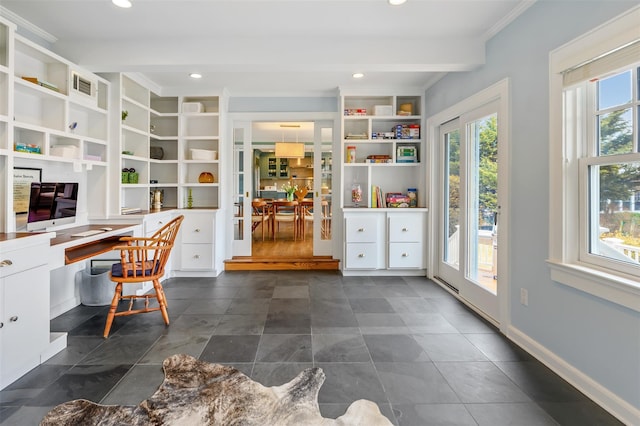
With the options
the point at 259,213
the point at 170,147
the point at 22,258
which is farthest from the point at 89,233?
the point at 259,213

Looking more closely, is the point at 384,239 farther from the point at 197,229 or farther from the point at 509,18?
the point at 509,18

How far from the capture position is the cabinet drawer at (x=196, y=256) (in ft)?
14.2

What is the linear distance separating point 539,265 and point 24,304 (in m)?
3.45

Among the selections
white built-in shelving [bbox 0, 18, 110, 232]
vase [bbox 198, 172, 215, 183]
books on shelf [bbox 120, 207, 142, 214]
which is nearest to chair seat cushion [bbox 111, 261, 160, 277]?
white built-in shelving [bbox 0, 18, 110, 232]

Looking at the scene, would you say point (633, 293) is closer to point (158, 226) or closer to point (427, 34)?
point (427, 34)

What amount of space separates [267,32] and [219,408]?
2.89 metres

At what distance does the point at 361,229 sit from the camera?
4.36 m

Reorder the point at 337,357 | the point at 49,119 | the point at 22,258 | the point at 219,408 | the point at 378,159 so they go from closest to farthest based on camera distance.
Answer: the point at 219,408
the point at 22,258
the point at 337,357
the point at 49,119
the point at 378,159

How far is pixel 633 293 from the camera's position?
1578 millimetres

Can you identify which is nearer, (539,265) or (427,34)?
(539,265)

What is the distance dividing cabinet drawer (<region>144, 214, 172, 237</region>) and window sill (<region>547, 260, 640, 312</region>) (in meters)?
3.74

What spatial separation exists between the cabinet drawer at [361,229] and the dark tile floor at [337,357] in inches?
38.9

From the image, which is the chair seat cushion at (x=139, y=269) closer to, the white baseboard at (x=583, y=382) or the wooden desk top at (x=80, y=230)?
the wooden desk top at (x=80, y=230)

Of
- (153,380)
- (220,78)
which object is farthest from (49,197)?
(220,78)
